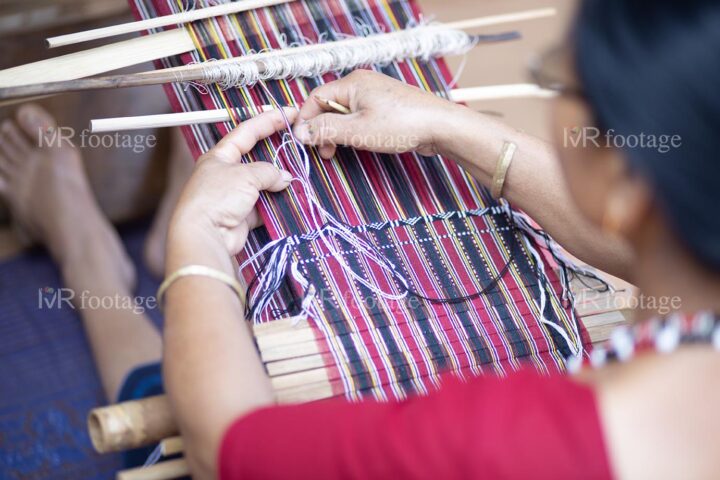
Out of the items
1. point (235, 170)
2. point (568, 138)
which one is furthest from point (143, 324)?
point (568, 138)

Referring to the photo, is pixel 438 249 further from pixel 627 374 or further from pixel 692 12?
pixel 692 12

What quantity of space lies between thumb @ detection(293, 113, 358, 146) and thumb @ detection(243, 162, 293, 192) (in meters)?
0.06

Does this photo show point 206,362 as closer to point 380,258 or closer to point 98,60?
point 380,258

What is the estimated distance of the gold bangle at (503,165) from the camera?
126 cm

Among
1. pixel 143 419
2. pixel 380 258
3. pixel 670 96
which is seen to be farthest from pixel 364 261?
pixel 670 96

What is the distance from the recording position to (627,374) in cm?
77

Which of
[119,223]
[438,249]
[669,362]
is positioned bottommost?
Result: [669,362]

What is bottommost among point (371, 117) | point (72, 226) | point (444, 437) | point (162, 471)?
point (444, 437)

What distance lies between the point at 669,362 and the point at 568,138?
24 cm

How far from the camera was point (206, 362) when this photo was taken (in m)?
0.91

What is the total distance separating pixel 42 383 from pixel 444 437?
131 centimetres

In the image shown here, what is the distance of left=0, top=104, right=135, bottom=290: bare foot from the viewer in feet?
6.47

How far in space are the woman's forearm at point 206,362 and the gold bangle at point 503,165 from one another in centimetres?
48

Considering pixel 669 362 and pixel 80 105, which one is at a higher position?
pixel 80 105
